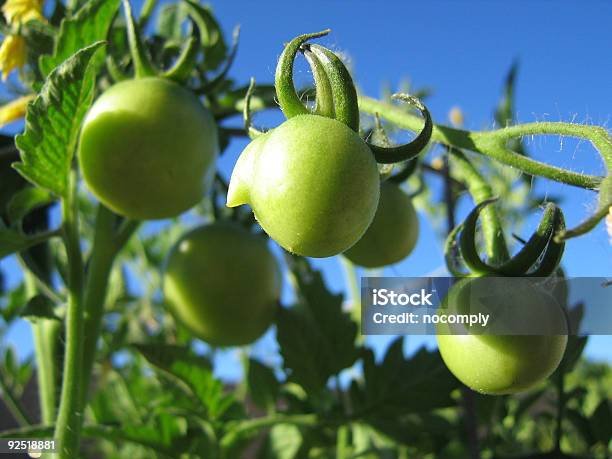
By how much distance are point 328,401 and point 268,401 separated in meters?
0.10

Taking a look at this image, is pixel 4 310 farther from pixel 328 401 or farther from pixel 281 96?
pixel 281 96

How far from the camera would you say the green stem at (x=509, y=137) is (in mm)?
450

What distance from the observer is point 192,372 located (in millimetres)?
731

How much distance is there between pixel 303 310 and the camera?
897 mm

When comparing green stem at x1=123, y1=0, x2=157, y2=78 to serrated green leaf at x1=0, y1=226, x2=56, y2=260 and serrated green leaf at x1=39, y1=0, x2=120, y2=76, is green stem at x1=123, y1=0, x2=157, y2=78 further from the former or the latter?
serrated green leaf at x1=0, y1=226, x2=56, y2=260

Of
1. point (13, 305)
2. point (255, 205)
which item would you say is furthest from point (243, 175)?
point (13, 305)

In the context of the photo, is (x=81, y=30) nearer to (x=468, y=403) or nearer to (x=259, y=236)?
(x=259, y=236)

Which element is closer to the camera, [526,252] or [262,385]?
[526,252]

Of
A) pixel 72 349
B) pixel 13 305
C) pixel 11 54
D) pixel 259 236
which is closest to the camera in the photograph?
pixel 72 349

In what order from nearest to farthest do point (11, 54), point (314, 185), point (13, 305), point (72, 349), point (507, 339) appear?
point (314, 185) → point (507, 339) → point (72, 349) → point (11, 54) → point (13, 305)

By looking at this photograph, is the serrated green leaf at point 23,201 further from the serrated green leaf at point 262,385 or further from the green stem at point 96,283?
the serrated green leaf at point 262,385

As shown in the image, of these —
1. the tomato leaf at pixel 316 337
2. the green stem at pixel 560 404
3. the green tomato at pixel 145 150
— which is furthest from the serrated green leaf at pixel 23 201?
the green stem at pixel 560 404

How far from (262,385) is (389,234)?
358 millimetres

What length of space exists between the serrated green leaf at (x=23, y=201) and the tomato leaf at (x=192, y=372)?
0.17m
